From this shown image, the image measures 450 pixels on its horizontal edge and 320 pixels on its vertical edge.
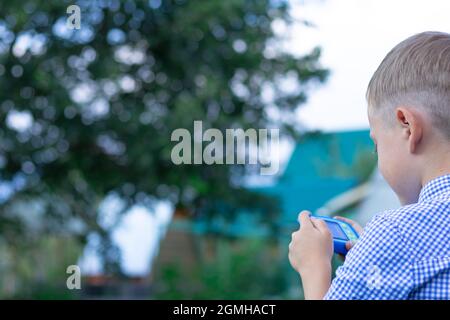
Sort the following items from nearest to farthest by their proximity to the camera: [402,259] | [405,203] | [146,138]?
[402,259]
[405,203]
[146,138]

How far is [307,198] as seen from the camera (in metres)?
6.15

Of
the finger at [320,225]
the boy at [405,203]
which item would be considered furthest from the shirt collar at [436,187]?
the finger at [320,225]

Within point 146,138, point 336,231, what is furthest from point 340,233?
point 146,138

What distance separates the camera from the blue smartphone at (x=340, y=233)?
0.80 metres

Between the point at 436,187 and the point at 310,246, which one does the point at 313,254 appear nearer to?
the point at 310,246

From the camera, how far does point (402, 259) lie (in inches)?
26.7

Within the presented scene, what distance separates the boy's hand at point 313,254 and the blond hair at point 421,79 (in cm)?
14

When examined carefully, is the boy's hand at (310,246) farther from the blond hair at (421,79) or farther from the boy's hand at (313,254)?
the blond hair at (421,79)

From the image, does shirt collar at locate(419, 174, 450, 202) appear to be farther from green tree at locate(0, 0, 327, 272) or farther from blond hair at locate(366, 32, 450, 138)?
green tree at locate(0, 0, 327, 272)

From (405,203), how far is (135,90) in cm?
459

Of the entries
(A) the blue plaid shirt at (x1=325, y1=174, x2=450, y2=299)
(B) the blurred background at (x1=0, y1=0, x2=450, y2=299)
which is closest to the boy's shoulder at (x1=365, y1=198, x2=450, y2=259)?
(A) the blue plaid shirt at (x1=325, y1=174, x2=450, y2=299)

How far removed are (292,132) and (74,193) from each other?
5.33 feet

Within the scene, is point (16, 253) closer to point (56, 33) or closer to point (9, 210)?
point (9, 210)

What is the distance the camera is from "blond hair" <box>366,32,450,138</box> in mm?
738
